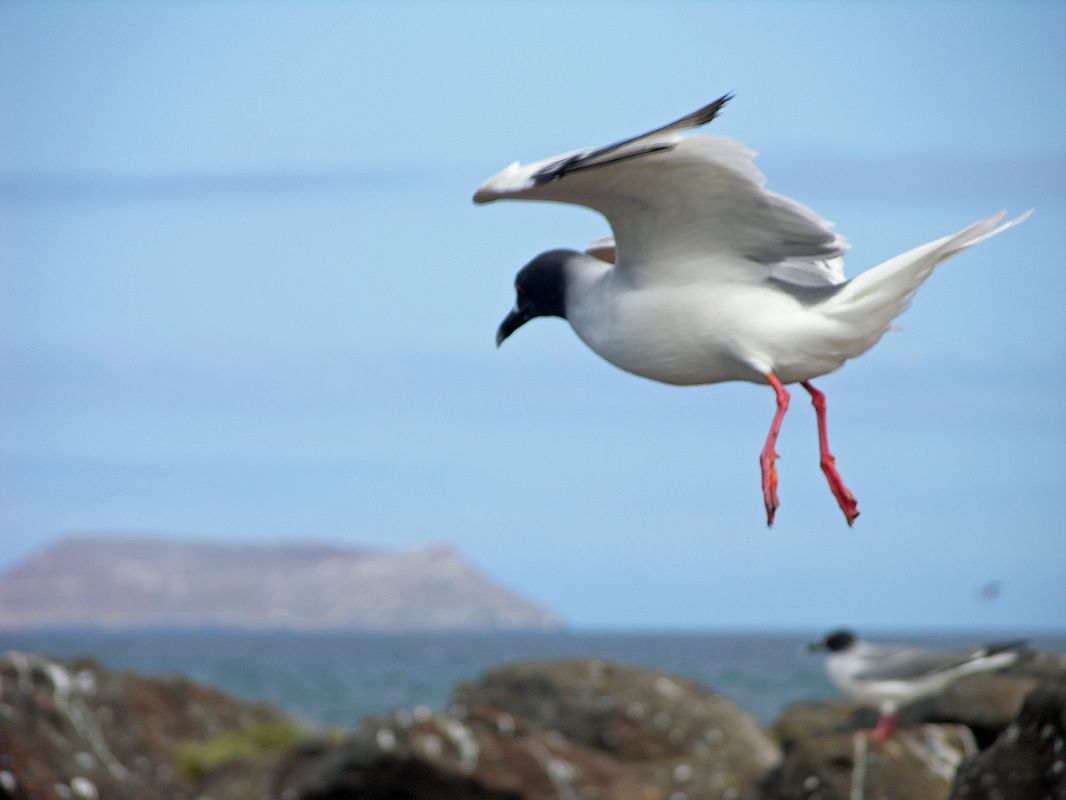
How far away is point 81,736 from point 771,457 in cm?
736

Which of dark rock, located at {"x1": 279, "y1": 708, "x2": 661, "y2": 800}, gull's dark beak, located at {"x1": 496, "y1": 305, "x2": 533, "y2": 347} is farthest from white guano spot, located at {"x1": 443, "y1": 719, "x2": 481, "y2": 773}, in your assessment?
gull's dark beak, located at {"x1": 496, "y1": 305, "x2": 533, "y2": 347}

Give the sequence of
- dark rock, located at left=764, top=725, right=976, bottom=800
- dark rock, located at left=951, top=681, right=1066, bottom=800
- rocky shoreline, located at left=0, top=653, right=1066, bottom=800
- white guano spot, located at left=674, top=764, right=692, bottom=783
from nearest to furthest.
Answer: dark rock, located at left=951, top=681, right=1066, bottom=800, dark rock, located at left=764, top=725, right=976, bottom=800, rocky shoreline, located at left=0, top=653, right=1066, bottom=800, white guano spot, located at left=674, top=764, right=692, bottom=783

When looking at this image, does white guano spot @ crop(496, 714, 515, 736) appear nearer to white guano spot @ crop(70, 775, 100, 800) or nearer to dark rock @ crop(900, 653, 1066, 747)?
white guano spot @ crop(70, 775, 100, 800)

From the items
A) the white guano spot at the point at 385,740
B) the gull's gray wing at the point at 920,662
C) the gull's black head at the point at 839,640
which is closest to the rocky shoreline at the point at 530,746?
the white guano spot at the point at 385,740

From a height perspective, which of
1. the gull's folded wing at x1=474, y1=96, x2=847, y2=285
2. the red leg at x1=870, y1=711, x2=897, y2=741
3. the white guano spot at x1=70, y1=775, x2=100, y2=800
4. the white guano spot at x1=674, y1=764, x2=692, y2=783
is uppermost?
the gull's folded wing at x1=474, y1=96, x2=847, y2=285

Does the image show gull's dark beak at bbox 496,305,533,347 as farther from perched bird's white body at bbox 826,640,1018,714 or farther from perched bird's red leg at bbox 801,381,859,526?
perched bird's white body at bbox 826,640,1018,714

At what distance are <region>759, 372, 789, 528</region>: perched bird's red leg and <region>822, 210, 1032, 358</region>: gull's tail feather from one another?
309mm

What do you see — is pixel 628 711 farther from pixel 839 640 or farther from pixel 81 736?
pixel 81 736

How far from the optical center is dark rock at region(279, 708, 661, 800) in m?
9.62

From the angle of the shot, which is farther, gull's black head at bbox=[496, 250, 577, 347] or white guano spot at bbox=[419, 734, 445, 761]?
white guano spot at bbox=[419, 734, 445, 761]

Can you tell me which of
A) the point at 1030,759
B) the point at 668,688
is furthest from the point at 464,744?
the point at 1030,759

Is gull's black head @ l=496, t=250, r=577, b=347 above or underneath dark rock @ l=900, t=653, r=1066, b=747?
above

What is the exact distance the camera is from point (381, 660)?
236 feet

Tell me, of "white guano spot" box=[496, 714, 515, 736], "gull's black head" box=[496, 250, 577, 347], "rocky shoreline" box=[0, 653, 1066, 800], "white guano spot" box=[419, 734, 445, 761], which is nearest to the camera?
"gull's black head" box=[496, 250, 577, 347]
